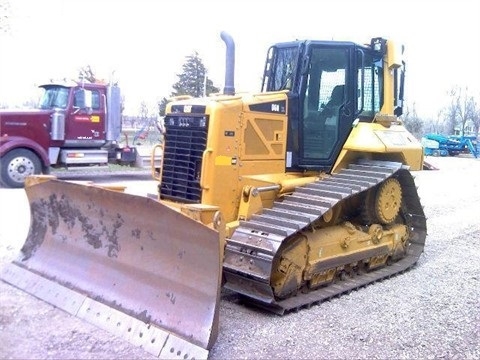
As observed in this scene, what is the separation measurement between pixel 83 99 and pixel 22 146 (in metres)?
2.12

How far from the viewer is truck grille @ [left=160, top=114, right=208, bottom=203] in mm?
5852

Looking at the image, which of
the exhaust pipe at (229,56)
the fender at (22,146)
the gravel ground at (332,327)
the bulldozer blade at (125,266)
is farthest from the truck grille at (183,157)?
the fender at (22,146)

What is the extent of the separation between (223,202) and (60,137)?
9.85 meters

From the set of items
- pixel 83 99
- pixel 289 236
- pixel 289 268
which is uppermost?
pixel 83 99

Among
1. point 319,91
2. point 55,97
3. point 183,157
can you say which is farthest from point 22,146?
point 319,91

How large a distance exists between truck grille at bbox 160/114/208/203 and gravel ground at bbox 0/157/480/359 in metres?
1.15

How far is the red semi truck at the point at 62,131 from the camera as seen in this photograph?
13.7 metres

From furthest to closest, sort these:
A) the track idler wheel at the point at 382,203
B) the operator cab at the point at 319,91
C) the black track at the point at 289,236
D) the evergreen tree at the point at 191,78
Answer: the evergreen tree at the point at 191,78 → the track idler wheel at the point at 382,203 → the operator cab at the point at 319,91 → the black track at the point at 289,236

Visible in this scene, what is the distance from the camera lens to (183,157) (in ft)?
19.7

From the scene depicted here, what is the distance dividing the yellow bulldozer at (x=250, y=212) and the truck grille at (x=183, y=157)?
0.05 feet

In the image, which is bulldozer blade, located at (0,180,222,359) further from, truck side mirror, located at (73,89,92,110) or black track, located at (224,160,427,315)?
truck side mirror, located at (73,89,92,110)

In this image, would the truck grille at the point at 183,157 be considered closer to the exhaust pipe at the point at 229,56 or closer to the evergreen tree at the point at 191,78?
the exhaust pipe at the point at 229,56

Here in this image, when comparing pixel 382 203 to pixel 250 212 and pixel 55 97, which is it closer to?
pixel 250 212

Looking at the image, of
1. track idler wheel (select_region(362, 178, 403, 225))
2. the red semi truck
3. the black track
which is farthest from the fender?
track idler wheel (select_region(362, 178, 403, 225))
